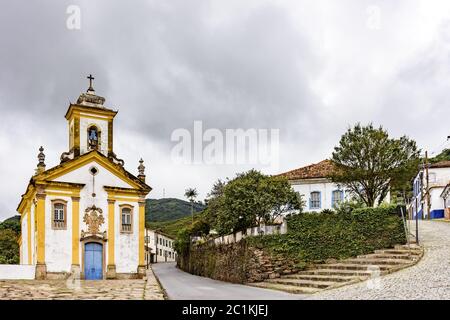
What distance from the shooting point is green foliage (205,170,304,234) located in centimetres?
3017

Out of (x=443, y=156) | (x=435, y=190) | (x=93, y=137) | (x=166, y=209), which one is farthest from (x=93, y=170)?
(x=166, y=209)

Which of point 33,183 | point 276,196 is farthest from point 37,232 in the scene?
point 276,196

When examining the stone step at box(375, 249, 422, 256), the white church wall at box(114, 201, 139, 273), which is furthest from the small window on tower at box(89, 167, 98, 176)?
the stone step at box(375, 249, 422, 256)

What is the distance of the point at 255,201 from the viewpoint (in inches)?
1180

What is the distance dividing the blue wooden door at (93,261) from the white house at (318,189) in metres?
16.6

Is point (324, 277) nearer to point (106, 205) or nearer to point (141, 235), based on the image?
point (141, 235)

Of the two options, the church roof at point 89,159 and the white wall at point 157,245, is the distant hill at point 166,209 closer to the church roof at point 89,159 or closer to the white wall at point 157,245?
the white wall at point 157,245

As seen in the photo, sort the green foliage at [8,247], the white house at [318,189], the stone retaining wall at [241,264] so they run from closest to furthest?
the stone retaining wall at [241,264] → the white house at [318,189] → the green foliage at [8,247]

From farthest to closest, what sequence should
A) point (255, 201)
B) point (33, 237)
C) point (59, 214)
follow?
point (33, 237) → point (59, 214) → point (255, 201)

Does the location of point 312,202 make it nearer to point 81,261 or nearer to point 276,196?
point 276,196

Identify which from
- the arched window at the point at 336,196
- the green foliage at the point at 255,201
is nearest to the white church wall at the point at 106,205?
the green foliage at the point at 255,201

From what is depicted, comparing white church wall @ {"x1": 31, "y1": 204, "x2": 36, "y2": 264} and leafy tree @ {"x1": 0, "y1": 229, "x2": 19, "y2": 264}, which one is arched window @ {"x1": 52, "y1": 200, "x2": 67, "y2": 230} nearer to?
white church wall @ {"x1": 31, "y1": 204, "x2": 36, "y2": 264}

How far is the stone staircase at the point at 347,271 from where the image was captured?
20.2 meters

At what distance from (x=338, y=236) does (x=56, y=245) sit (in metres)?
16.0
